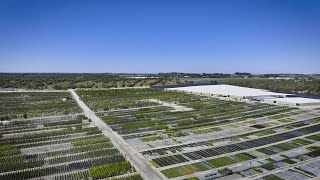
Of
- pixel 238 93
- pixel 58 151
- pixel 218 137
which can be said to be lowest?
pixel 58 151

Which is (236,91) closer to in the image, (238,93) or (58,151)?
(238,93)

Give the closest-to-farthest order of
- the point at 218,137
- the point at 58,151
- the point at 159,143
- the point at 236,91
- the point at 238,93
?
the point at 58,151 → the point at 159,143 → the point at 218,137 → the point at 238,93 → the point at 236,91

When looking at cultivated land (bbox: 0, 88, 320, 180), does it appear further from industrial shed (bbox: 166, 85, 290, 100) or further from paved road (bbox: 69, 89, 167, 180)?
industrial shed (bbox: 166, 85, 290, 100)

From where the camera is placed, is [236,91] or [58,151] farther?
[236,91]

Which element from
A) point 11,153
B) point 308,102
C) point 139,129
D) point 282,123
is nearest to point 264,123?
point 282,123

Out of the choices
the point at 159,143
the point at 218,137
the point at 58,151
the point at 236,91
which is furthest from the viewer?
the point at 236,91

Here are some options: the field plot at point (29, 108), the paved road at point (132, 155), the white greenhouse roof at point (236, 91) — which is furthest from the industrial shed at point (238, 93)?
the paved road at point (132, 155)

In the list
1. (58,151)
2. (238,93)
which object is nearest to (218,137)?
(58,151)

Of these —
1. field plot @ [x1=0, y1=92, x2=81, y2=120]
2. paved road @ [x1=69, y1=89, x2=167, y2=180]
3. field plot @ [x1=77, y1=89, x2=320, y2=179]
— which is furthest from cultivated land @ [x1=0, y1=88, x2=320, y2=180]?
field plot @ [x1=0, y1=92, x2=81, y2=120]

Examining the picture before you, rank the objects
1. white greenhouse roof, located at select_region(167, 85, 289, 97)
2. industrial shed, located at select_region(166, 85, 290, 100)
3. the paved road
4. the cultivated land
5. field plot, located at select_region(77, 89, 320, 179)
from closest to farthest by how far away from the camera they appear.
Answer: the paved road → the cultivated land → field plot, located at select_region(77, 89, 320, 179) → industrial shed, located at select_region(166, 85, 290, 100) → white greenhouse roof, located at select_region(167, 85, 289, 97)
